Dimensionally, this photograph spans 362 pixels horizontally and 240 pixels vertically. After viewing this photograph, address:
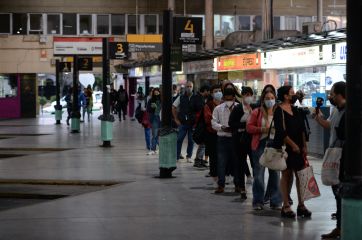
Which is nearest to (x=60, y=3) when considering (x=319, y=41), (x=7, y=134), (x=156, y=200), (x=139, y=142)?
(x=7, y=134)

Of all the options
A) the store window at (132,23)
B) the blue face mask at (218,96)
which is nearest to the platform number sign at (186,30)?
the blue face mask at (218,96)

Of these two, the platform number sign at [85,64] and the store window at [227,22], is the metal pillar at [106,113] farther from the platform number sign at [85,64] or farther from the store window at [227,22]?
the store window at [227,22]

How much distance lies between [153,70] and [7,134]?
1102 cm

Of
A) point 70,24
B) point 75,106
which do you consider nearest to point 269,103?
point 75,106

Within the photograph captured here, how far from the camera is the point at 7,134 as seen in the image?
29953 mm

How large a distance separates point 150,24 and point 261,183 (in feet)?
127

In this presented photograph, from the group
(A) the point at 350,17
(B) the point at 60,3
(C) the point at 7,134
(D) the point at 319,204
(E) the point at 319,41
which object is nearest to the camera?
(A) the point at 350,17

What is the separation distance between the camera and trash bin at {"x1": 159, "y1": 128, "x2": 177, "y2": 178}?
1402 cm

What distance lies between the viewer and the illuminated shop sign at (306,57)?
16953 millimetres

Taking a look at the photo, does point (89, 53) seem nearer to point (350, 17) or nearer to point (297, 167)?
point (297, 167)

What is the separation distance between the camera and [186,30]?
575 inches

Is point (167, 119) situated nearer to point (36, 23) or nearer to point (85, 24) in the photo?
point (85, 24)

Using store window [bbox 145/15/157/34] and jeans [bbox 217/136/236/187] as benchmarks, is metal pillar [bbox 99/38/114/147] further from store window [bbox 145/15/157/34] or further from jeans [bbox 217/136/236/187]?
store window [bbox 145/15/157/34]

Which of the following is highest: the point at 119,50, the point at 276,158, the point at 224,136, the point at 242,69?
the point at 119,50
